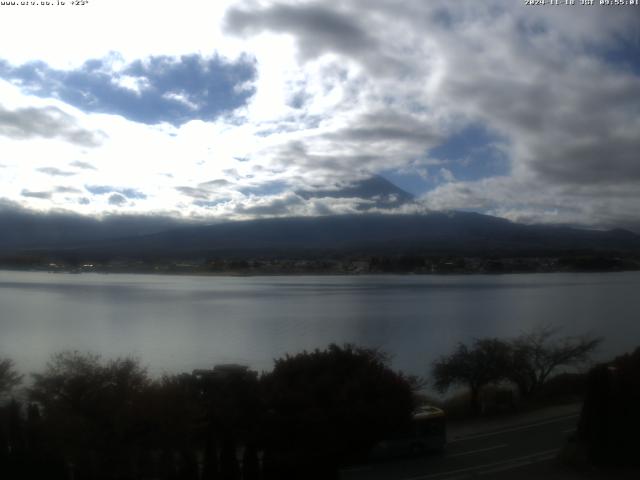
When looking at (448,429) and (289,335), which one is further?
(289,335)

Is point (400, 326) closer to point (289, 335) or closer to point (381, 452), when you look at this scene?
point (289, 335)

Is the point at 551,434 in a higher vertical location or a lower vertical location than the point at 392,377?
lower

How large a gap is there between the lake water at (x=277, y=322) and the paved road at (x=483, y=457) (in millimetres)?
7781

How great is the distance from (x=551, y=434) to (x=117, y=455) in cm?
733

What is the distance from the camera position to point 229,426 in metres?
9.06

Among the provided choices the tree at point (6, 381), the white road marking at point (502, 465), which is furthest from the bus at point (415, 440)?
the tree at point (6, 381)

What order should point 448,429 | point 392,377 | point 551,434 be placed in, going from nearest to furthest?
point 392,377 → point 551,434 → point 448,429

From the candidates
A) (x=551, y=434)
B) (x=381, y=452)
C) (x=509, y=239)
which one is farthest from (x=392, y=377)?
(x=509, y=239)

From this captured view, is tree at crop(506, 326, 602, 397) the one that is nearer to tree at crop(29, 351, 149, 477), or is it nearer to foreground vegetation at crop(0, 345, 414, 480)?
foreground vegetation at crop(0, 345, 414, 480)

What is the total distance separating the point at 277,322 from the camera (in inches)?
1251

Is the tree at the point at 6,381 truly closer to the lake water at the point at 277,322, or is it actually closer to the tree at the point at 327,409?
the lake water at the point at 277,322

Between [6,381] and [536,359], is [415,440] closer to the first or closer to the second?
[6,381]

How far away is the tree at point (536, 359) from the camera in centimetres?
1644

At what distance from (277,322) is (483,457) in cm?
2228
